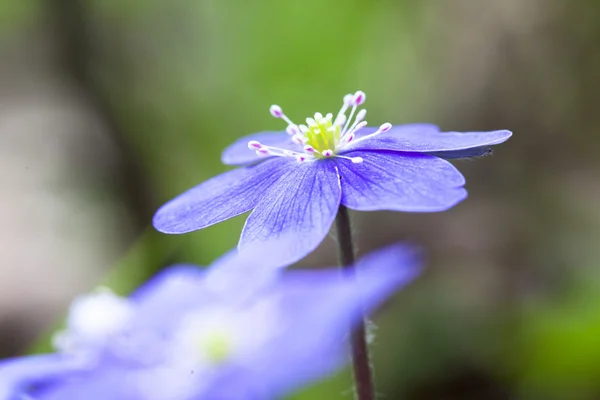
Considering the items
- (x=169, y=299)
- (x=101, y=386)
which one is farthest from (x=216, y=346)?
(x=169, y=299)

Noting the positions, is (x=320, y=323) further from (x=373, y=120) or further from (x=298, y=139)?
(x=373, y=120)

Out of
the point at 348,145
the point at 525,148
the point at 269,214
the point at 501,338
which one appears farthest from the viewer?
the point at 525,148

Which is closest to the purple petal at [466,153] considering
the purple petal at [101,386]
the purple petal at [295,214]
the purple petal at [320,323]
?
the purple petal at [295,214]

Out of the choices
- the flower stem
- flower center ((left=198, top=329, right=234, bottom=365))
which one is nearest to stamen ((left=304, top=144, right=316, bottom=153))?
the flower stem

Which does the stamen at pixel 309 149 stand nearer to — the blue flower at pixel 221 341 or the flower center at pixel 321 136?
the flower center at pixel 321 136

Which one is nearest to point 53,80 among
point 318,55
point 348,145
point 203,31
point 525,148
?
point 203,31

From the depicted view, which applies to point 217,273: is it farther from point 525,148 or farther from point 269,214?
point 525,148

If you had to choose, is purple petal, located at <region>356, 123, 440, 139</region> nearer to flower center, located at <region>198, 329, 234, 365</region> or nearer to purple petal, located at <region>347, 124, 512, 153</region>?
purple petal, located at <region>347, 124, 512, 153</region>
